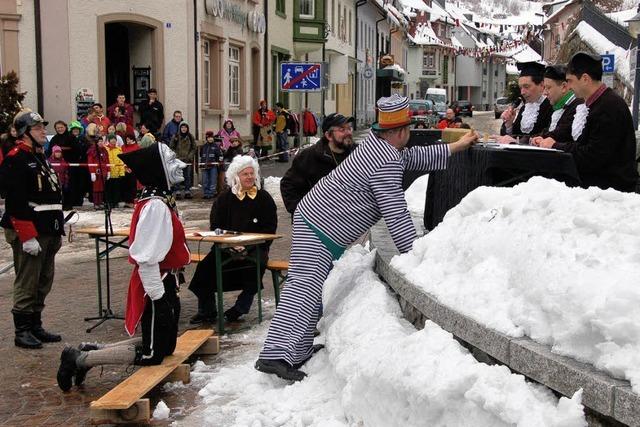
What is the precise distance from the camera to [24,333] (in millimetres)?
6781

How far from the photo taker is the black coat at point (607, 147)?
203 inches

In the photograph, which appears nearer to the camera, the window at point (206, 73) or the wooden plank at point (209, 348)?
the wooden plank at point (209, 348)

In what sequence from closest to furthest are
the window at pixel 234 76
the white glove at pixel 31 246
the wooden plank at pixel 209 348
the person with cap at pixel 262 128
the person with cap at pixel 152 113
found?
the wooden plank at pixel 209 348, the white glove at pixel 31 246, the person with cap at pixel 152 113, the window at pixel 234 76, the person with cap at pixel 262 128

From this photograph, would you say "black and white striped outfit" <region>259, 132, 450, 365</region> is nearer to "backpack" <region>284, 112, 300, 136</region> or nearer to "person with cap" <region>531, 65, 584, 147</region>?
"person with cap" <region>531, 65, 584, 147</region>

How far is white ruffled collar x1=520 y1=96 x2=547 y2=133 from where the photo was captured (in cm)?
673

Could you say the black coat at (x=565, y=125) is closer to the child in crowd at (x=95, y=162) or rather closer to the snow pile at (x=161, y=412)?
the snow pile at (x=161, y=412)

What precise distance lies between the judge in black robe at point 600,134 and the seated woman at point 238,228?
3.16 metres

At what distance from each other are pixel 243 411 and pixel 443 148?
2.04 m

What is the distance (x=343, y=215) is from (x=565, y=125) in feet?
5.82

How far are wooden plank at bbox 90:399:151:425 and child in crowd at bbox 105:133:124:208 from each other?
1045 centimetres

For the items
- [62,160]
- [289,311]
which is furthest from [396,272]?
[62,160]

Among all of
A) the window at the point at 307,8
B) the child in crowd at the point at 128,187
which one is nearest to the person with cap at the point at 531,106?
the child in crowd at the point at 128,187

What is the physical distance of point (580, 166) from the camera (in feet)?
17.4

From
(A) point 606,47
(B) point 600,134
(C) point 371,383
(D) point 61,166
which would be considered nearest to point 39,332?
(C) point 371,383
